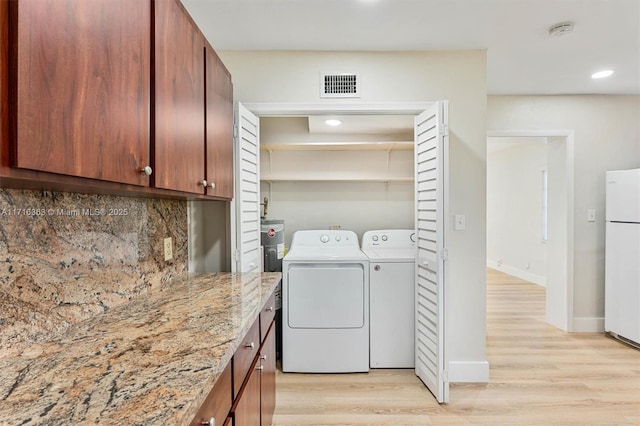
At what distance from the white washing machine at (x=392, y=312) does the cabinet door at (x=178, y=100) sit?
160 cm

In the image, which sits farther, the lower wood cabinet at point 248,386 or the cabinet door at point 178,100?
the cabinet door at point 178,100

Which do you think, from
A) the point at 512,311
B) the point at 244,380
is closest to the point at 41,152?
the point at 244,380

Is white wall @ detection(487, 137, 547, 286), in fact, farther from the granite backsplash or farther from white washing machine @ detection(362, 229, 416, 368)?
the granite backsplash

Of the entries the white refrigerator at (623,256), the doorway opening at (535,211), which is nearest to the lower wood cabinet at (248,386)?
the doorway opening at (535,211)

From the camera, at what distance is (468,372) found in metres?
2.43

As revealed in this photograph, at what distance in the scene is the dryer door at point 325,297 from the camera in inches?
103

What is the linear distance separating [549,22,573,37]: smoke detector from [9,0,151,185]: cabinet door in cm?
230

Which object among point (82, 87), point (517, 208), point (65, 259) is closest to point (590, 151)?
point (517, 208)

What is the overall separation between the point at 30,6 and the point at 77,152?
291 millimetres

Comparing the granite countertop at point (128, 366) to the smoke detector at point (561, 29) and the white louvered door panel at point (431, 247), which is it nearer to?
the white louvered door panel at point (431, 247)

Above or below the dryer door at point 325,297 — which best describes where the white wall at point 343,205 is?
above

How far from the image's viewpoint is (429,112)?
2262mm

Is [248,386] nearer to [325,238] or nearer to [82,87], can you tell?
[82,87]

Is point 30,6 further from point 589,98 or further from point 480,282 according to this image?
point 589,98
